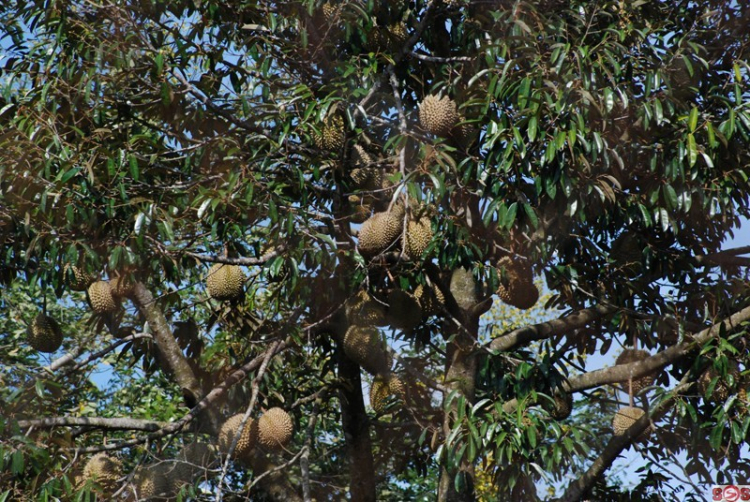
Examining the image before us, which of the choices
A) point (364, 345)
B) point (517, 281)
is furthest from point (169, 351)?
point (517, 281)

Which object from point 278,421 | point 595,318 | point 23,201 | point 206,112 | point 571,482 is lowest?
point 571,482

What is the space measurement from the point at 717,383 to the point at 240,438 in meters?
2.31

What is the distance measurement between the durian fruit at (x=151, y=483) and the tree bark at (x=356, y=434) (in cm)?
109

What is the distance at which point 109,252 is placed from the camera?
13.2 ft

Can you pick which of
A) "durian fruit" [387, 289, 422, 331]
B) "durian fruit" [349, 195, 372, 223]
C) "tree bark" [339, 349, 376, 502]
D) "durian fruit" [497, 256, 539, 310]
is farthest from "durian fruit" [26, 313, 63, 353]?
"durian fruit" [497, 256, 539, 310]

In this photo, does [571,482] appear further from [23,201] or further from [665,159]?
[23,201]

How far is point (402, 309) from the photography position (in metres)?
4.33

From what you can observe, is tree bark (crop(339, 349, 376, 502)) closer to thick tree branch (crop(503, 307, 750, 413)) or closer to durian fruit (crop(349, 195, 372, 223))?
durian fruit (crop(349, 195, 372, 223))

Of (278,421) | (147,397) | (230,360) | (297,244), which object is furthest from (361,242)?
(147,397)

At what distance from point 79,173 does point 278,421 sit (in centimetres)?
153

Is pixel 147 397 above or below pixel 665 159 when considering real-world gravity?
above

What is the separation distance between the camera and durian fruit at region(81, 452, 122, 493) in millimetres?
4242

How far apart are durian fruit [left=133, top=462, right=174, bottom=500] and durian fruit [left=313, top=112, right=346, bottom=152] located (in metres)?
1.72

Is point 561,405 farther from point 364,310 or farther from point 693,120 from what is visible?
point 693,120
